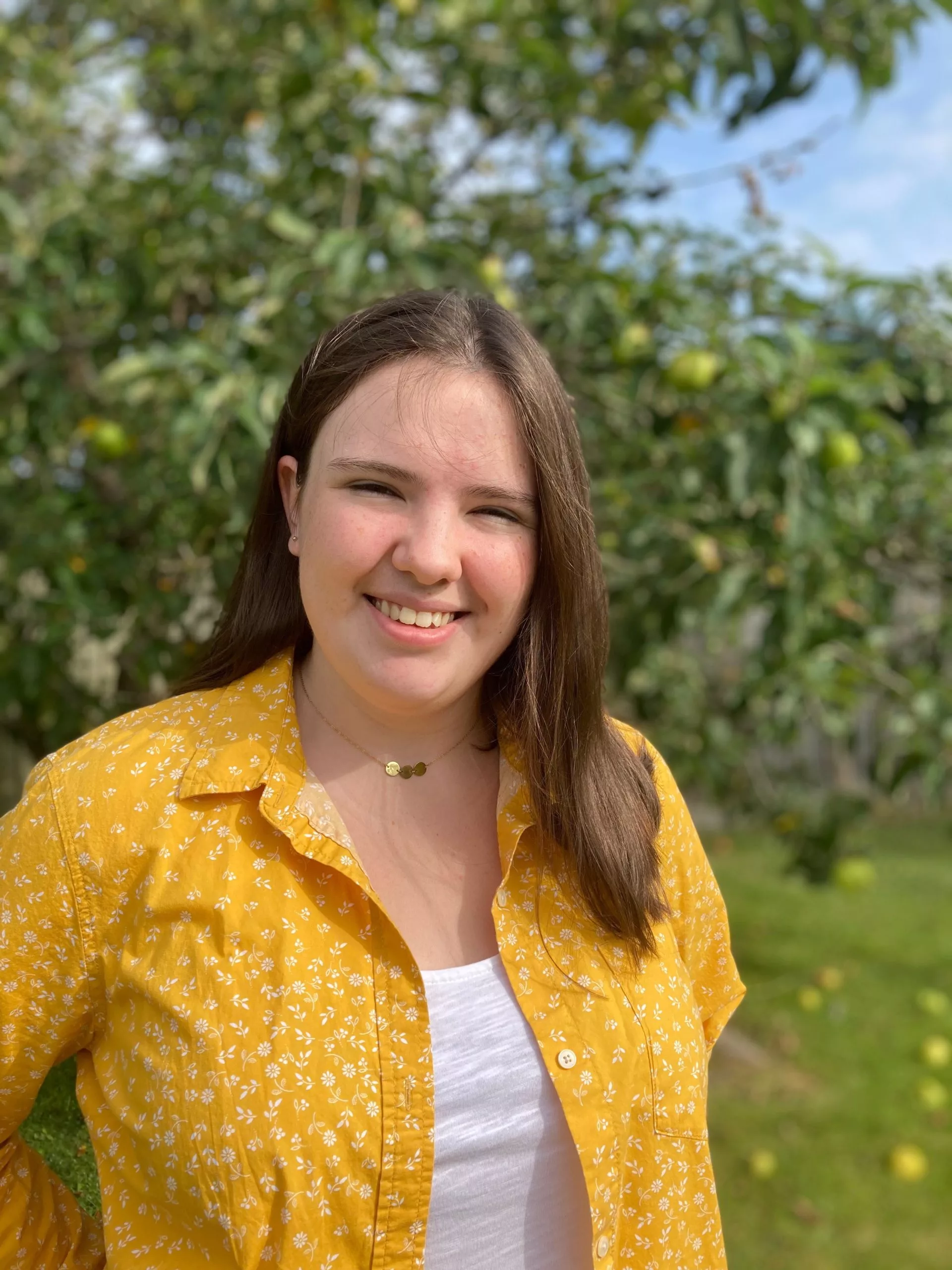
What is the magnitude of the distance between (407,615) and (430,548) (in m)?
0.06

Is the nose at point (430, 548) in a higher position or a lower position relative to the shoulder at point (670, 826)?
higher

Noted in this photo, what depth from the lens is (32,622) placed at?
2.01 m

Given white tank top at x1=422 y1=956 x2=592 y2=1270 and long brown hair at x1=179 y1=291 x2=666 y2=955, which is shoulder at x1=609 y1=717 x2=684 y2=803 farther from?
white tank top at x1=422 y1=956 x2=592 y2=1270

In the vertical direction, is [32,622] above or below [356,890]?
below

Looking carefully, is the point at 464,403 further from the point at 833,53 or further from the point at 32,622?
the point at 833,53

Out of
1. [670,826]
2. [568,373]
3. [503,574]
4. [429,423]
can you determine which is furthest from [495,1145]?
[568,373]

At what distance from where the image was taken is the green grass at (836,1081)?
8.52 ft

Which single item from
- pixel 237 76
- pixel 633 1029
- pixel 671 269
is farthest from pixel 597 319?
pixel 633 1029

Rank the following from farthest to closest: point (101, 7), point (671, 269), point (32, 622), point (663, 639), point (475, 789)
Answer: point (101, 7), point (671, 269), point (663, 639), point (32, 622), point (475, 789)

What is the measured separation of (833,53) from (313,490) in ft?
6.65

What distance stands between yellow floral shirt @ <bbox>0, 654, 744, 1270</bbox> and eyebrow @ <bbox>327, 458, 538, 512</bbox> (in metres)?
0.26

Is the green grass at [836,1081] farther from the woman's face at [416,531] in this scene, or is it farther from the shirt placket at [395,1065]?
the woman's face at [416,531]

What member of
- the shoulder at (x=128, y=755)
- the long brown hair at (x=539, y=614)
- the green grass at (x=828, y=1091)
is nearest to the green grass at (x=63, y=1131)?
the green grass at (x=828, y=1091)

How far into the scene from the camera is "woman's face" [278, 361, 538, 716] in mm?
946
